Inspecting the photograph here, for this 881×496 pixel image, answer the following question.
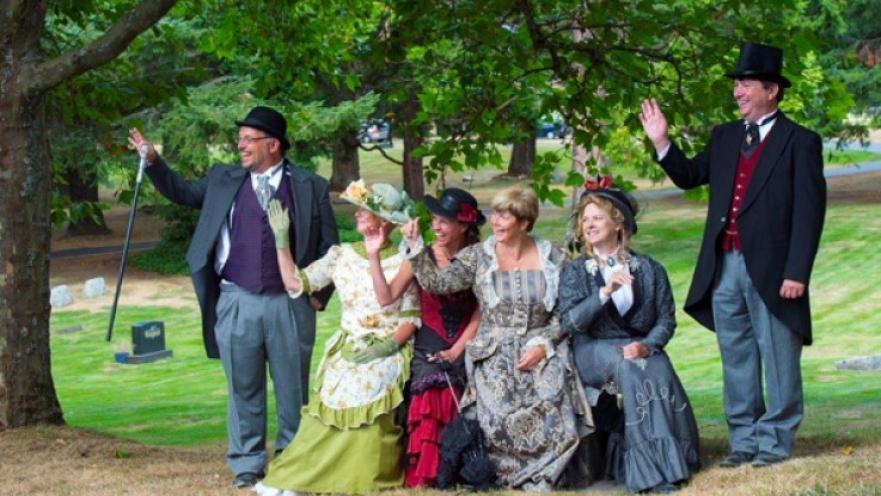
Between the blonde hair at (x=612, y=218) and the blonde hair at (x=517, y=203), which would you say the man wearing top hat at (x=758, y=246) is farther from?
the blonde hair at (x=517, y=203)

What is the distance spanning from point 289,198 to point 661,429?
87.6 inches

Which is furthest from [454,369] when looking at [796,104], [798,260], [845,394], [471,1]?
[845,394]

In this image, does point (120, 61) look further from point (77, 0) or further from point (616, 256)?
point (616, 256)

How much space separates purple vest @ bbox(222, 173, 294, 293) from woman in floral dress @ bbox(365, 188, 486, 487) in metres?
0.56

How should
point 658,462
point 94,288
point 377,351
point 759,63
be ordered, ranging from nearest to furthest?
point 759,63, point 658,462, point 377,351, point 94,288

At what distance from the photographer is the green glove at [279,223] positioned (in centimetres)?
731

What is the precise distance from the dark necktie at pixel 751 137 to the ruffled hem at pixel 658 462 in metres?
1.39

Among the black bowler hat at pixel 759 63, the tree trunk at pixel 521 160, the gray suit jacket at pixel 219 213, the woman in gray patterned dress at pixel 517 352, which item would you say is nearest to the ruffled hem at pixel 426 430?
the woman in gray patterned dress at pixel 517 352

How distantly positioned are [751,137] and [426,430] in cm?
210

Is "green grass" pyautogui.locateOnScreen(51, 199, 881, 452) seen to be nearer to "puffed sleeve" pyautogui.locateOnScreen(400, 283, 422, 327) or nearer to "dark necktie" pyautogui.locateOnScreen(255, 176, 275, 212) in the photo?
"puffed sleeve" pyautogui.locateOnScreen(400, 283, 422, 327)

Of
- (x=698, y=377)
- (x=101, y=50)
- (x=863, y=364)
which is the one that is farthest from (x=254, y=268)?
(x=698, y=377)

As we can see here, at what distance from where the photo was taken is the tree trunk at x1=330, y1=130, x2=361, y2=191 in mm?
30484

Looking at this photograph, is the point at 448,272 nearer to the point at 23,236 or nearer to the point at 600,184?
the point at 600,184

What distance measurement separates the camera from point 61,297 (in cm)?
2559
